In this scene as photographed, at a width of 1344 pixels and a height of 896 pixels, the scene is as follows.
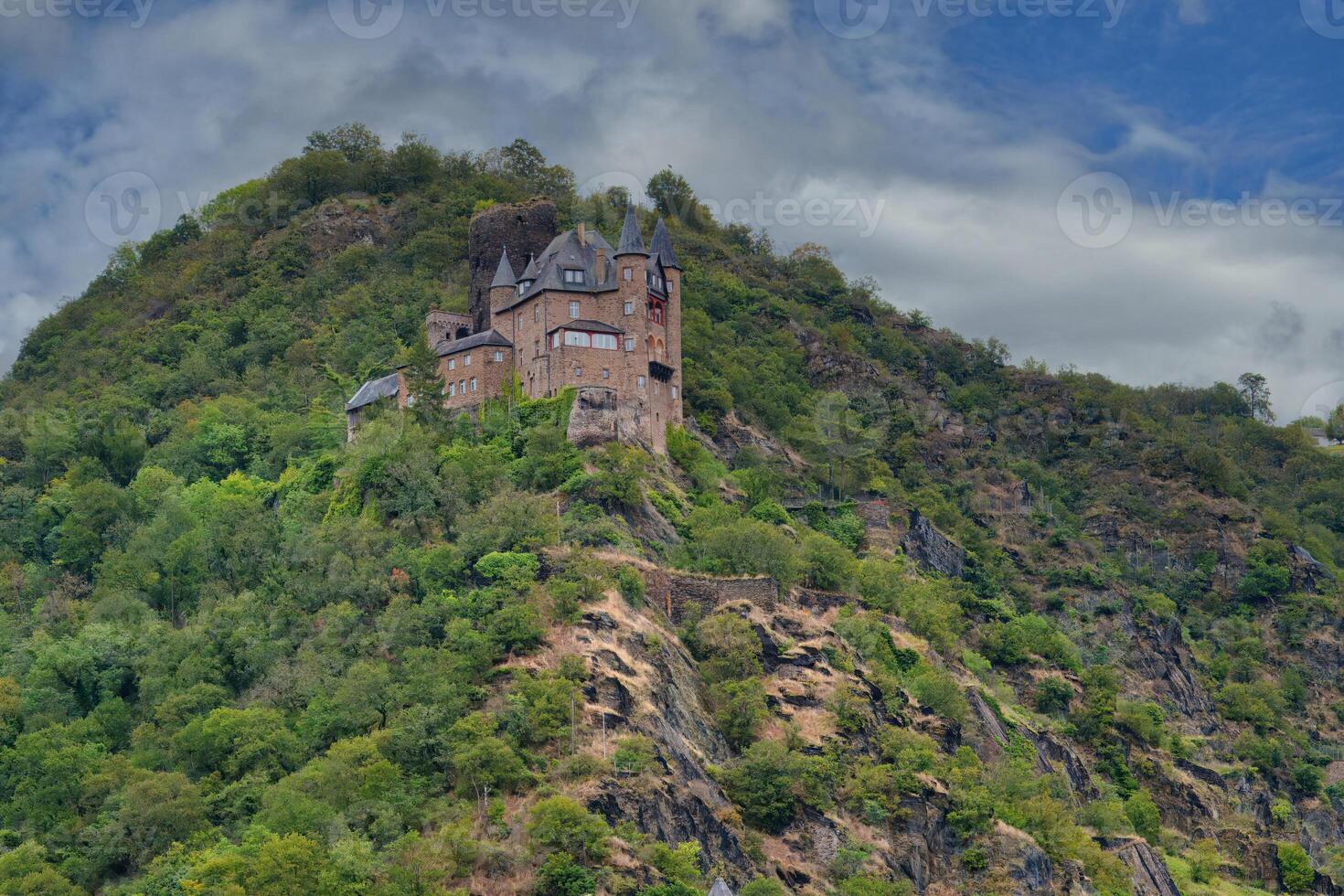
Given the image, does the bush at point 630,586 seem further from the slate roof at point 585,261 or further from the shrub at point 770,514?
the slate roof at point 585,261

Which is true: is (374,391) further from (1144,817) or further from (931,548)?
(1144,817)

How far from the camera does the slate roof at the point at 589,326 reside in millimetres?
100062

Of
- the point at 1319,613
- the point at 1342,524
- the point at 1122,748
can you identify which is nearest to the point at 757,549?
the point at 1122,748

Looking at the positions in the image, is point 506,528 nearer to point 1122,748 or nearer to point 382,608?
point 382,608

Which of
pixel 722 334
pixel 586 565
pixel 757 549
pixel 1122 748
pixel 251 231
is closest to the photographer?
pixel 586 565

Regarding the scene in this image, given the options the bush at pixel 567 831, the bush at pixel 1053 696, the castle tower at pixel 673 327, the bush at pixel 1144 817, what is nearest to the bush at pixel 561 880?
the bush at pixel 567 831

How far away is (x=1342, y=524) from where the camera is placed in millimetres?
159625

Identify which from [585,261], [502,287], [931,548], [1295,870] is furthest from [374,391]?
[1295,870]

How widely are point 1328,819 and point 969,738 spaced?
3656 cm

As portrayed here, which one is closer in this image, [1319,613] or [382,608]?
[382,608]

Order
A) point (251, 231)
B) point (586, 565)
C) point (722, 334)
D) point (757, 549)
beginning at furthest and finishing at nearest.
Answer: point (251, 231) < point (722, 334) < point (757, 549) < point (586, 565)

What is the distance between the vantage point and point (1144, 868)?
100 metres

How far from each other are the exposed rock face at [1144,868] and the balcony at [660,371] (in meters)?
34.6

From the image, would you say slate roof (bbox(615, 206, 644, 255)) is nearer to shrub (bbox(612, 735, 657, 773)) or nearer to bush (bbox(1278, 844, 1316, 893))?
shrub (bbox(612, 735, 657, 773))
